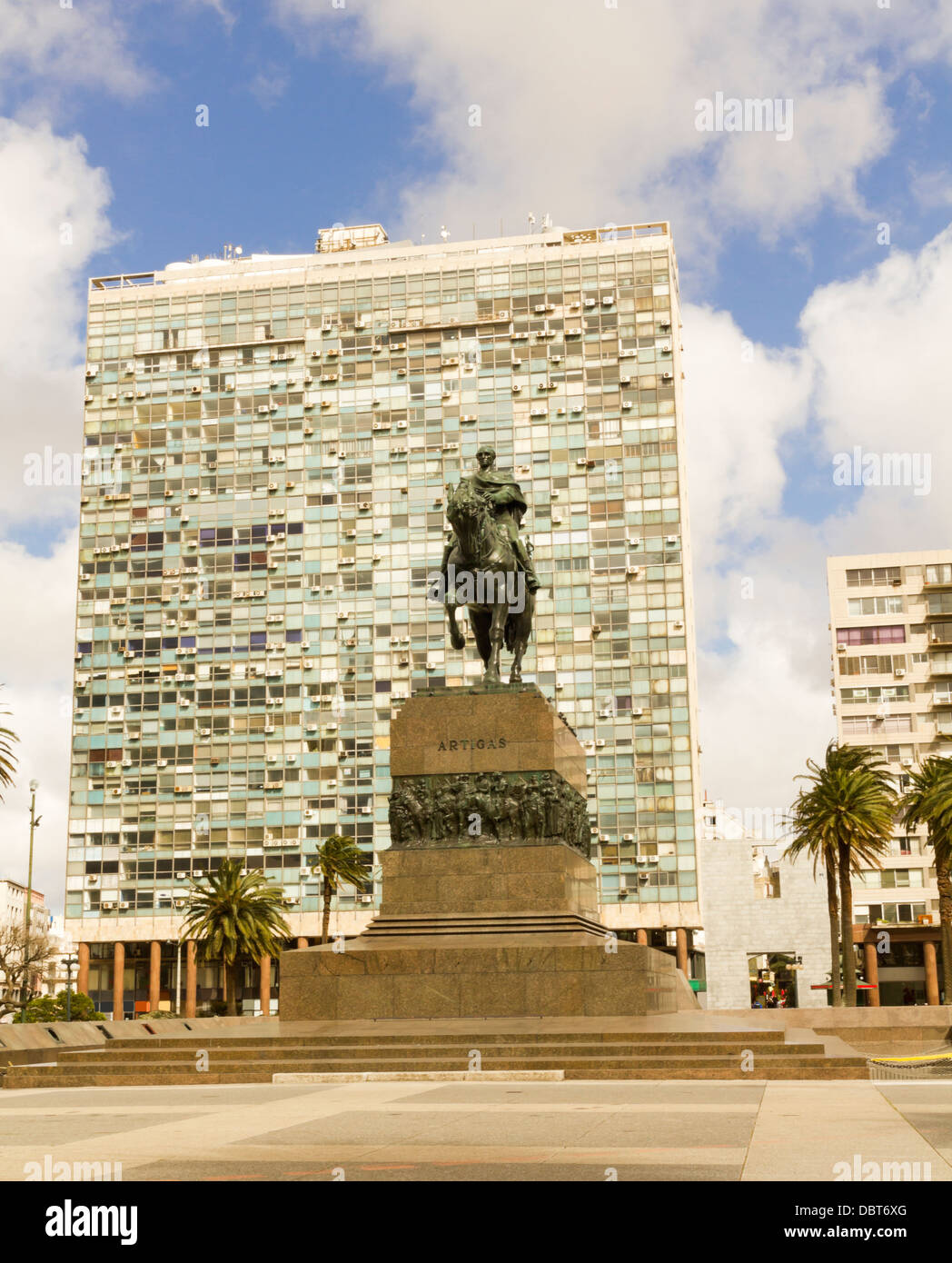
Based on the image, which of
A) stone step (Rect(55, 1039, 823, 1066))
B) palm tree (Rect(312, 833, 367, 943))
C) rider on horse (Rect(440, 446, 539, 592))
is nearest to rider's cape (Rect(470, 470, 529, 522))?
rider on horse (Rect(440, 446, 539, 592))

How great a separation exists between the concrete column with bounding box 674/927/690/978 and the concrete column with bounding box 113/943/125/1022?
34411mm

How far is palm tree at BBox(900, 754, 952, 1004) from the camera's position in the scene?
52.2 metres

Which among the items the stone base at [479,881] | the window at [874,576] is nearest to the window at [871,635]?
the window at [874,576]

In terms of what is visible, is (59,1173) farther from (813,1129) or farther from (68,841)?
(68,841)

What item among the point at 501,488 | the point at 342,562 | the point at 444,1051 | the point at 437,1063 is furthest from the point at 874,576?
the point at 437,1063

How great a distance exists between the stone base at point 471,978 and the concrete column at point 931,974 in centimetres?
6219

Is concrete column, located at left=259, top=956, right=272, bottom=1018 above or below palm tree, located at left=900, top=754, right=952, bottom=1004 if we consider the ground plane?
below

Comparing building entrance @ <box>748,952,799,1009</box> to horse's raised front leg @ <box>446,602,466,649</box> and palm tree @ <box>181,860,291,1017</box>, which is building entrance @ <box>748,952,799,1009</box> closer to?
palm tree @ <box>181,860,291,1017</box>

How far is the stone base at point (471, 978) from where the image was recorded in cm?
2423

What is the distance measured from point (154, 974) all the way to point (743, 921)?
1475 inches

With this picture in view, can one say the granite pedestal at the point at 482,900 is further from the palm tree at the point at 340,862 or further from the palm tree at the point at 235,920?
the palm tree at the point at 340,862

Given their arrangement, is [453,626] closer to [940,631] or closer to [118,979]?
[118,979]
